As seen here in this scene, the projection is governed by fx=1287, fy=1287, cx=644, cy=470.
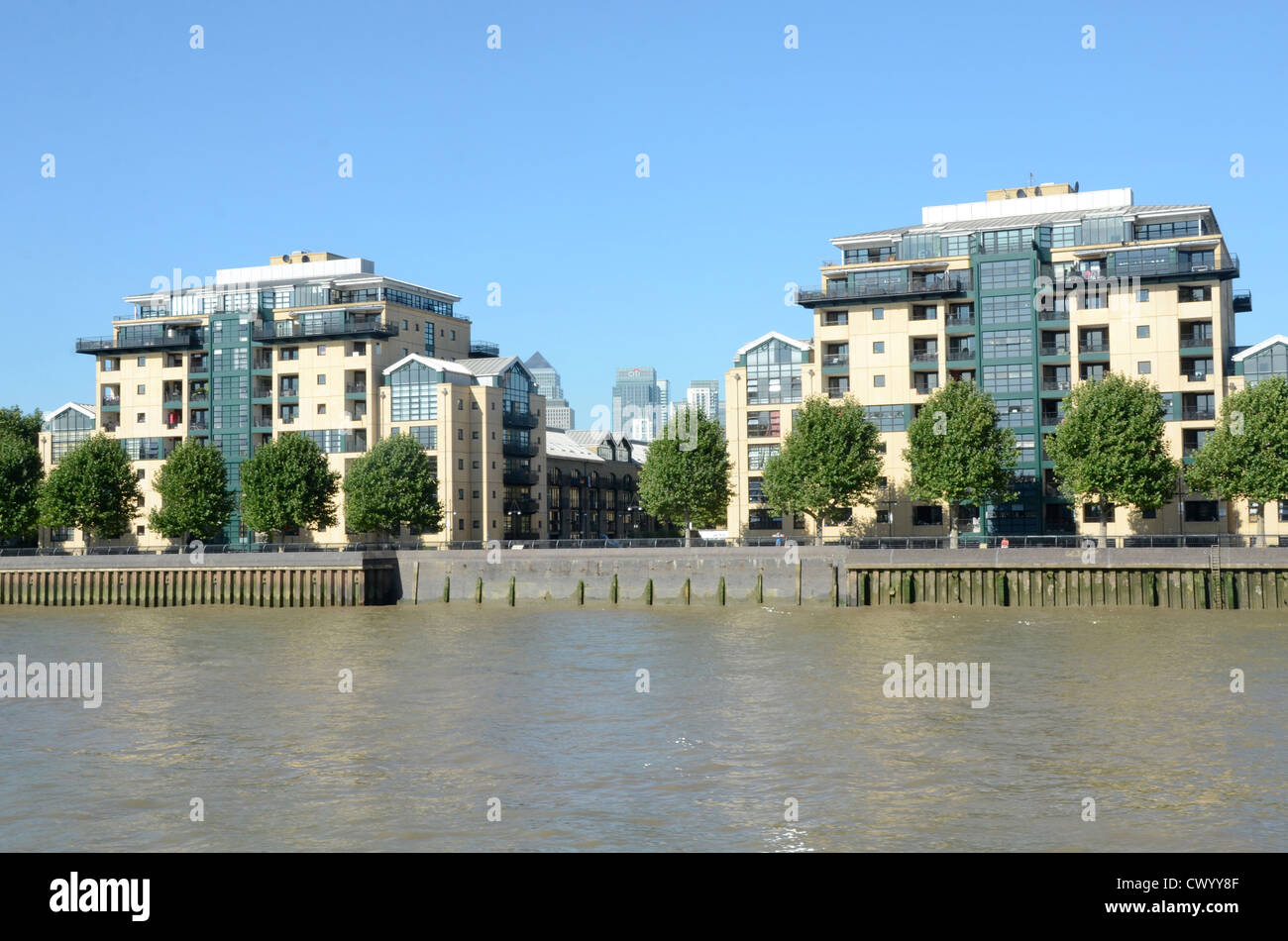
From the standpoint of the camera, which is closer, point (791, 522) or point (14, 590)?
point (14, 590)

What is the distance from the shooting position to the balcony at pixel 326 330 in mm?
120375

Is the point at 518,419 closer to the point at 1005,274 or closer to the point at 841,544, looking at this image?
the point at 841,544

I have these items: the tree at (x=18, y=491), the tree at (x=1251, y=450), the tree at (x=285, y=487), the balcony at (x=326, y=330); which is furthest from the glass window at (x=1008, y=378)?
the tree at (x=18, y=491)

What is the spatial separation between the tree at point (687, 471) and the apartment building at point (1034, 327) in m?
6.75

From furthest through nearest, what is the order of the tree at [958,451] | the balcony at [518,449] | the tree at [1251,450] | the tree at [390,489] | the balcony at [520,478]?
the balcony at [518,449], the balcony at [520,478], the tree at [390,489], the tree at [958,451], the tree at [1251,450]

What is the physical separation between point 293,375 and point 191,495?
17979 millimetres

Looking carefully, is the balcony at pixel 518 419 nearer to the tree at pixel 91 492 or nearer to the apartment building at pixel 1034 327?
the apartment building at pixel 1034 327

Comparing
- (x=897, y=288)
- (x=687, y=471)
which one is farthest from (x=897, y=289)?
(x=687, y=471)

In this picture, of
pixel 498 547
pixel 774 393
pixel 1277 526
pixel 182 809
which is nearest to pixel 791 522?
pixel 774 393

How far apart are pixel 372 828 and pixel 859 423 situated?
77796 mm

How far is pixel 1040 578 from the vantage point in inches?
3071

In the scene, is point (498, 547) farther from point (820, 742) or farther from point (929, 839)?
point (929, 839)

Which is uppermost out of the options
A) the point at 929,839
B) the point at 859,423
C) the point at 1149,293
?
the point at 1149,293

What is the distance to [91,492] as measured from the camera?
11094 centimetres
